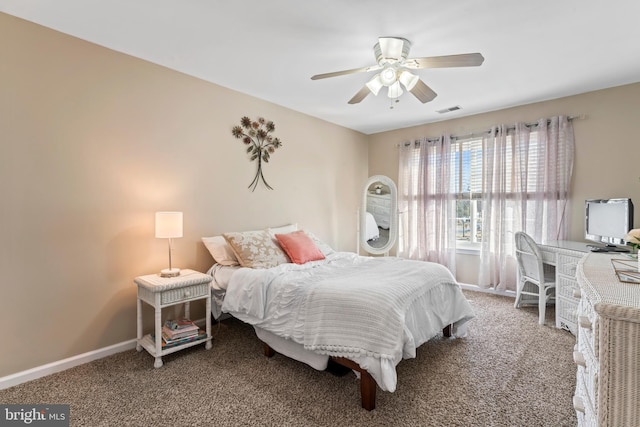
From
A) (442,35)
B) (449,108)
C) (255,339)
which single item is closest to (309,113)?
(449,108)

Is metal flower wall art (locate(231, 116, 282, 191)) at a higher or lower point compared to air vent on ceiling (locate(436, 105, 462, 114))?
lower

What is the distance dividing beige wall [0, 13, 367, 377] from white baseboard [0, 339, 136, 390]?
5 cm

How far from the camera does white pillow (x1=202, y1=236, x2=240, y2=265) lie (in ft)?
9.73

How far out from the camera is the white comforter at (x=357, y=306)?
1774mm

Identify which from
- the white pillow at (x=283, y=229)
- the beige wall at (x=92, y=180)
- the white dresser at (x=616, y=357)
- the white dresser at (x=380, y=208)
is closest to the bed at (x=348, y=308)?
the white pillow at (x=283, y=229)

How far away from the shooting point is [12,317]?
206 centimetres

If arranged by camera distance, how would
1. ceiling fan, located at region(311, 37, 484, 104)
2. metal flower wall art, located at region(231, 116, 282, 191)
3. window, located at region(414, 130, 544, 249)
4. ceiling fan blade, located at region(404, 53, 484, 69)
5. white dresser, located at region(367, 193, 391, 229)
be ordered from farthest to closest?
white dresser, located at region(367, 193, 391, 229)
window, located at region(414, 130, 544, 249)
metal flower wall art, located at region(231, 116, 282, 191)
ceiling fan, located at region(311, 37, 484, 104)
ceiling fan blade, located at region(404, 53, 484, 69)

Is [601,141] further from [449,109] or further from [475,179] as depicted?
[449,109]

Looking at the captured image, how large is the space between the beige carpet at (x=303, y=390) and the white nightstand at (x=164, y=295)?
0.12 metres

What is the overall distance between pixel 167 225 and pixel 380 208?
124 inches

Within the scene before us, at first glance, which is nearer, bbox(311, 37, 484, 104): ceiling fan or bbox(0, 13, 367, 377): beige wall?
bbox(0, 13, 367, 377): beige wall

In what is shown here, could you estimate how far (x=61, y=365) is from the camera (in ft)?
7.32

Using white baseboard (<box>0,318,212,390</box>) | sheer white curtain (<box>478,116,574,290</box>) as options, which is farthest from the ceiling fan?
white baseboard (<box>0,318,212,390</box>)

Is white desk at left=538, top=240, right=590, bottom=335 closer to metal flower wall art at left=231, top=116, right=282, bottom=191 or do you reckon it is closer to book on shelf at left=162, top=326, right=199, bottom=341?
metal flower wall art at left=231, top=116, right=282, bottom=191
